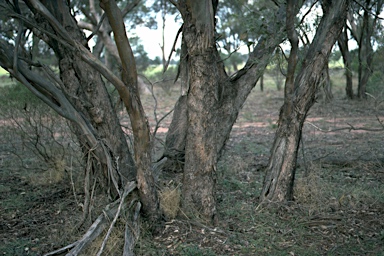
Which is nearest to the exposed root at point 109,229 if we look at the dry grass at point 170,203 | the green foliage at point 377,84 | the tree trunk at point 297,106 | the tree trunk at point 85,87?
the dry grass at point 170,203

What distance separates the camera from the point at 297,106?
5742 mm

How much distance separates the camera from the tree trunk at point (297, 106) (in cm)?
574

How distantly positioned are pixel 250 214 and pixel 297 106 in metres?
1.41

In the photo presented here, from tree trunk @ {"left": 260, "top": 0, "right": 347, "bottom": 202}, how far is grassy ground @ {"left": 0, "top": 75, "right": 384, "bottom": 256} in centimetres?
29

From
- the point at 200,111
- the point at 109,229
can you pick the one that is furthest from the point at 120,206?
the point at 200,111

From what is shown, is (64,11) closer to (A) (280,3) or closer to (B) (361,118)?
(A) (280,3)

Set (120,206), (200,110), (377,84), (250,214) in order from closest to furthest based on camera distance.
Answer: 1. (120,206)
2. (200,110)
3. (250,214)
4. (377,84)

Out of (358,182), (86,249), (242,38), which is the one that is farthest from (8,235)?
(358,182)

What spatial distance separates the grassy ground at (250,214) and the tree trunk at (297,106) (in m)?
0.29

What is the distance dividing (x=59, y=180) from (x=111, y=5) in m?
4.03

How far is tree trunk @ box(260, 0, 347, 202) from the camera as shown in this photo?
5.74 meters

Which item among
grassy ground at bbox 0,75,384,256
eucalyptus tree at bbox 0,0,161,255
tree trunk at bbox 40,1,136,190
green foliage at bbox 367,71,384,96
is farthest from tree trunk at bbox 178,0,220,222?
green foliage at bbox 367,71,384,96

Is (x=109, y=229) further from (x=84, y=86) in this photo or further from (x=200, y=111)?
(x=84, y=86)

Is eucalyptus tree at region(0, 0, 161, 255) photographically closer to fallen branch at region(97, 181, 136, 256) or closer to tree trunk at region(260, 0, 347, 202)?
fallen branch at region(97, 181, 136, 256)
